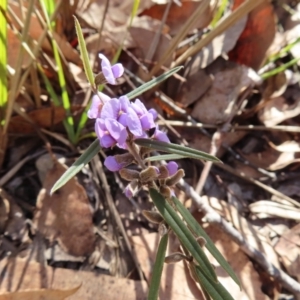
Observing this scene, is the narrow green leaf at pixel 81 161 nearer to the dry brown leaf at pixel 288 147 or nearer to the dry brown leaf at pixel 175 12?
the dry brown leaf at pixel 288 147

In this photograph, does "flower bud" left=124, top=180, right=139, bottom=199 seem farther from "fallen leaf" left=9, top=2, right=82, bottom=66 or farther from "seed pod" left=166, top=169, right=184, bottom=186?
"fallen leaf" left=9, top=2, right=82, bottom=66

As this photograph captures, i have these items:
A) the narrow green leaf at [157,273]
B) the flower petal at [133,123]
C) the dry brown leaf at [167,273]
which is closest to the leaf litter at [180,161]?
the dry brown leaf at [167,273]

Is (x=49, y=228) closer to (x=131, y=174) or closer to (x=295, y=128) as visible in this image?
(x=131, y=174)

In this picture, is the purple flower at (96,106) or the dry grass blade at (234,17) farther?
the dry grass blade at (234,17)

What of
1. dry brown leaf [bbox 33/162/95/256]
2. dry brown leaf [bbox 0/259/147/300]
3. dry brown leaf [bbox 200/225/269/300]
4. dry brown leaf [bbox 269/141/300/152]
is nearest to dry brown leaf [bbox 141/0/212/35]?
dry brown leaf [bbox 269/141/300/152]

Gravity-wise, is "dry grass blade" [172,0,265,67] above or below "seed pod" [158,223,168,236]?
above

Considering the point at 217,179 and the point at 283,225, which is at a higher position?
the point at 217,179

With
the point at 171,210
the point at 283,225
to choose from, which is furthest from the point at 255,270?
the point at 171,210
